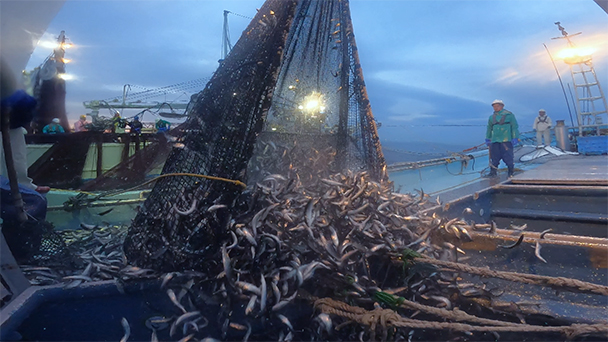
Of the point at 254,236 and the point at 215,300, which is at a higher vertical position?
the point at 254,236

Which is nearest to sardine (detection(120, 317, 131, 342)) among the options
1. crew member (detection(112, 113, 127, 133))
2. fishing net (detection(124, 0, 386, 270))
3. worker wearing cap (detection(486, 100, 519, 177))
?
fishing net (detection(124, 0, 386, 270))

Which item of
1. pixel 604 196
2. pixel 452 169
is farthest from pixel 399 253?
pixel 452 169

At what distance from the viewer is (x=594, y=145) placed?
11.7m

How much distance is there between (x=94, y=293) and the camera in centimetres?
213

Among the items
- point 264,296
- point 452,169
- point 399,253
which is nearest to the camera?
point 264,296

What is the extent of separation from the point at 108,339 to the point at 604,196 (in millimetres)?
5833

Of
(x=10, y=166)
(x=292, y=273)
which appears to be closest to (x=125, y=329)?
(x=292, y=273)

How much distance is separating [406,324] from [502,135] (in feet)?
24.1

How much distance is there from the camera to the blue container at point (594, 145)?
1146 cm

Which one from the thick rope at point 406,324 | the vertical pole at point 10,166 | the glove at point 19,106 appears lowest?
the thick rope at point 406,324

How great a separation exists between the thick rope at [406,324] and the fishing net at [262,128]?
0.94 meters

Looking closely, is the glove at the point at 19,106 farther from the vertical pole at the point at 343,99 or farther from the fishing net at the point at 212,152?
the vertical pole at the point at 343,99

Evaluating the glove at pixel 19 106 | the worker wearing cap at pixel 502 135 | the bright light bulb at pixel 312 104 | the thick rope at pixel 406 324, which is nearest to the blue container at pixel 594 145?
the worker wearing cap at pixel 502 135

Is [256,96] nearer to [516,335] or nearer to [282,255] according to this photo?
[282,255]
